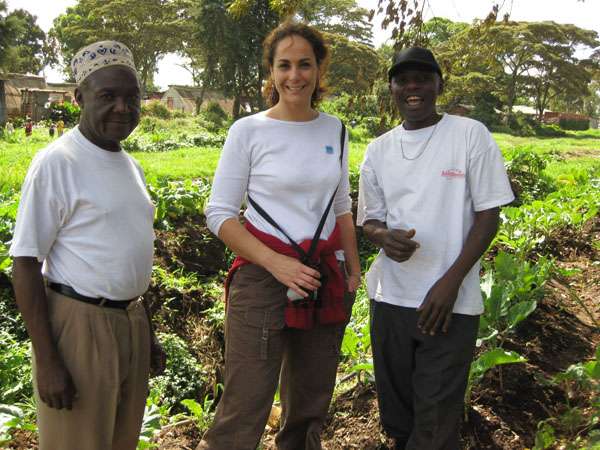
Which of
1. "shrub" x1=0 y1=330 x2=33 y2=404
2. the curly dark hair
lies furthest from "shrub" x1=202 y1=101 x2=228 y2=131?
the curly dark hair

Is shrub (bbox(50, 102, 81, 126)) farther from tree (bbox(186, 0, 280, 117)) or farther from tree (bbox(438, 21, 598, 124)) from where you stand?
tree (bbox(438, 21, 598, 124))

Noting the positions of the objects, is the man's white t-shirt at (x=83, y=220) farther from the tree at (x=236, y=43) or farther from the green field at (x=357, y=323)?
the tree at (x=236, y=43)

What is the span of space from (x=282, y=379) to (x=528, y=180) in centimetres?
1036

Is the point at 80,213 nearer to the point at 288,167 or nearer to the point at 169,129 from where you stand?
the point at 288,167

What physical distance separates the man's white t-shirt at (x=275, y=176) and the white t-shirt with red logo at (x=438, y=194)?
347mm

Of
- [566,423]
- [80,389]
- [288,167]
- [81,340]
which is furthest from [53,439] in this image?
[566,423]

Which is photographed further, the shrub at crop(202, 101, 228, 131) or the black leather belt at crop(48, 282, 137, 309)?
the shrub at crop(202, 101, 228, 131)

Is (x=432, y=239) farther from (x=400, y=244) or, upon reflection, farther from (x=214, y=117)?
(x=214, y=117)

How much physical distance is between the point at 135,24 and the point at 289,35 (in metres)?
40.2

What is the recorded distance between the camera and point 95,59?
6.56 ft

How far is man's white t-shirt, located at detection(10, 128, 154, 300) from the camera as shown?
179 cm

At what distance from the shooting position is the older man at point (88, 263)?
5.90 ft

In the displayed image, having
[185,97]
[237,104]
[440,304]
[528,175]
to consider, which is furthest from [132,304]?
[185,97]

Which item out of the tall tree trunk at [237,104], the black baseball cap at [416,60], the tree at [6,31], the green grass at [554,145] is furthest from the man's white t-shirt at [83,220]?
the tall tree trunk at [237,104]
